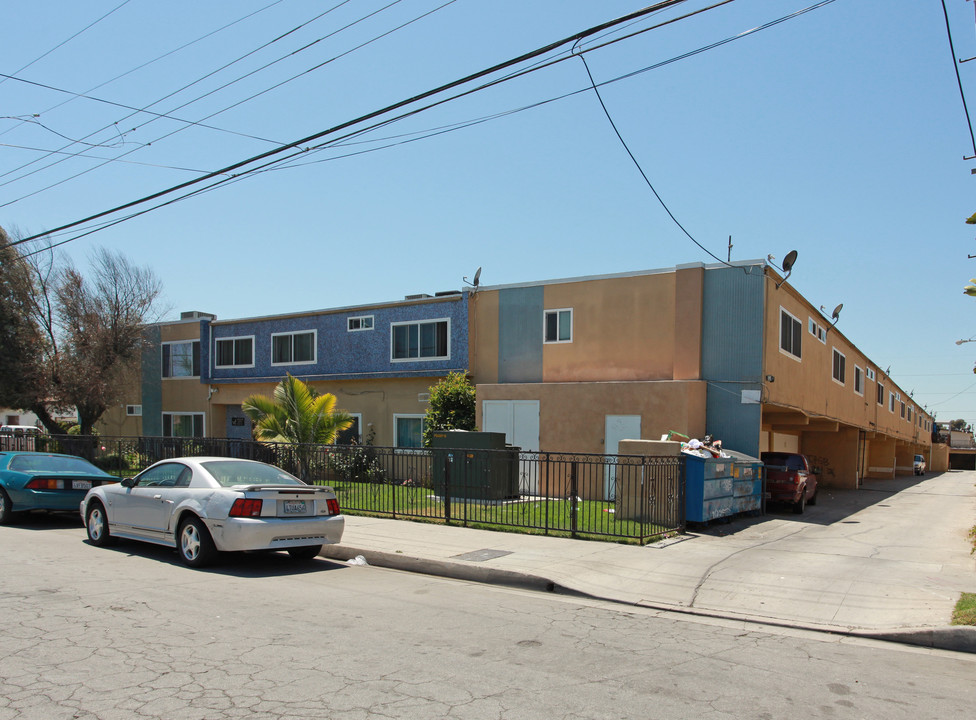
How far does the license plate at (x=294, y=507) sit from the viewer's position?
32.2ft

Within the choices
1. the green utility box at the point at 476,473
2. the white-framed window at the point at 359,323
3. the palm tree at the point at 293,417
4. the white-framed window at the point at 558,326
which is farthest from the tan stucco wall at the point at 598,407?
the white-framed window at the point at 359,323

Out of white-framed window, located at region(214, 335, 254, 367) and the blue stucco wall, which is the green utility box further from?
white-framed window, located at region(214, 335, 254, 367)

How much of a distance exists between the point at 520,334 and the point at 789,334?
7.30m

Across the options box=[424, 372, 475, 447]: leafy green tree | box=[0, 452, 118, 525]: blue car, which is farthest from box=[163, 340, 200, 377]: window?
box=[0, 452, 118, 525]: blue car

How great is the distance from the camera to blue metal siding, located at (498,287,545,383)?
2186 cm

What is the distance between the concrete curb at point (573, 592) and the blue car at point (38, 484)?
515 cm

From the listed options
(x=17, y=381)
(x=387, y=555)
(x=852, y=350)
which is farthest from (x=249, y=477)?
(x=852, y=350)

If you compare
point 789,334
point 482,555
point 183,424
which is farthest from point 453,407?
point 183,424

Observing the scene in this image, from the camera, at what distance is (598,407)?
1966cm

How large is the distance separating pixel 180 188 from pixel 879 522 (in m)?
16.6

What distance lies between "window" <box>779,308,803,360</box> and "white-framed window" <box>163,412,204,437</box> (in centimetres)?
2218

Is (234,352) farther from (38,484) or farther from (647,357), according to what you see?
(38,484)

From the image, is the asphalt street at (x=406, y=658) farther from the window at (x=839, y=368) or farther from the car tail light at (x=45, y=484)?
the window at (x=839, y=368)

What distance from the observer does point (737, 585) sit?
931cm
